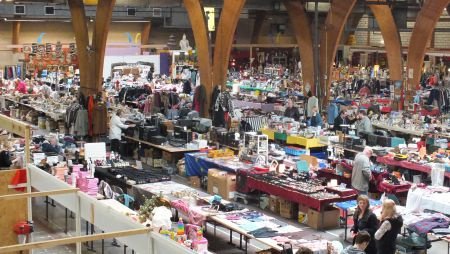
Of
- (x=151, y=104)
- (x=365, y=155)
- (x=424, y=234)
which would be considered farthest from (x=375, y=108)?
(x=424, y=234)

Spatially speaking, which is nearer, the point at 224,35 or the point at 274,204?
the point at 274,204

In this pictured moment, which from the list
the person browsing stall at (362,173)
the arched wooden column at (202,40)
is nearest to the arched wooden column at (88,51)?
the arched wooden column at (202,40)

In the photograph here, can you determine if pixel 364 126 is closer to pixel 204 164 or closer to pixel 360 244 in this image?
pixel 204 164

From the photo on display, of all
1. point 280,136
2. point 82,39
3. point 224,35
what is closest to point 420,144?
point 280,136

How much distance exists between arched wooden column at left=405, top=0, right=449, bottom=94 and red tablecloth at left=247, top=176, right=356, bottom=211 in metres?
10.3

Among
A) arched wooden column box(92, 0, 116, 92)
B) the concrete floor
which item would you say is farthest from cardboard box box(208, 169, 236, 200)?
arched wooden column box(92, 0, 116, 92)

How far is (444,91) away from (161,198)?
16.5 meters

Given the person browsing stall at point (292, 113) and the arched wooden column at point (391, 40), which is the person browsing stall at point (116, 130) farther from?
the arched wooden column at point (391, 40)

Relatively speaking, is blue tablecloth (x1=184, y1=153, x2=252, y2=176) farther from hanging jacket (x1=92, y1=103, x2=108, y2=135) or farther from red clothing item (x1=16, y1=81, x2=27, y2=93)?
red clothing item (x1=16, y1=81, x2=27, y2=93)

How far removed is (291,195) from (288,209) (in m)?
0.53

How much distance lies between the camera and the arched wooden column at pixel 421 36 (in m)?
21.8

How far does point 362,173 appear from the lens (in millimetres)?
12977

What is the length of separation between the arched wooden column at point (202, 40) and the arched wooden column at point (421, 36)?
6.39 m

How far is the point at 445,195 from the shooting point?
1219 cm
